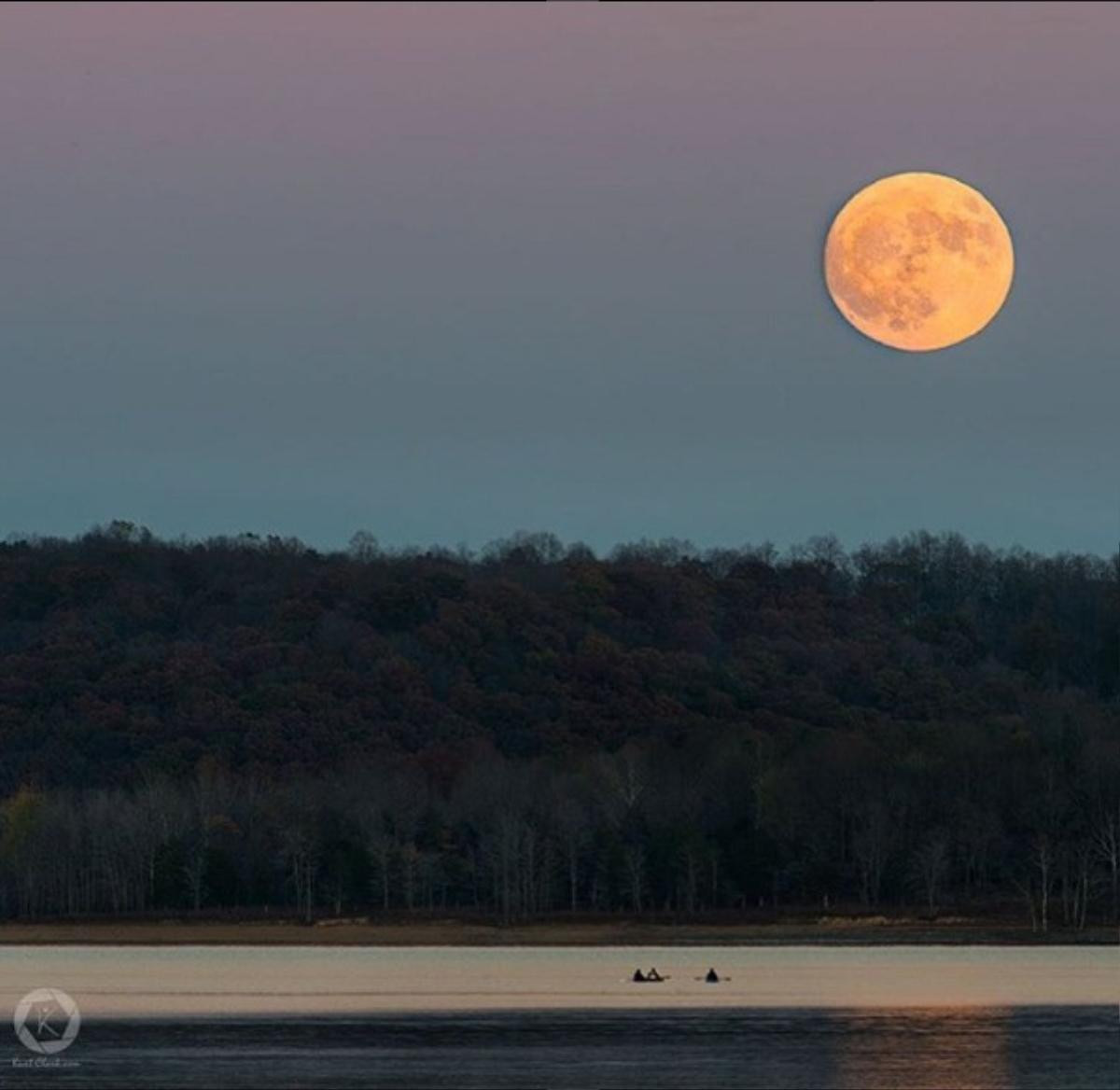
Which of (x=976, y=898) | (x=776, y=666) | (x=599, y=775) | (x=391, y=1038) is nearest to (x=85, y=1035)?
(x=391, y=1038)

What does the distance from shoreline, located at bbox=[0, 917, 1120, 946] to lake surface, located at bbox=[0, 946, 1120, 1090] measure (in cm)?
1617

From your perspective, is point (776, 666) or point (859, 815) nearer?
point (859, 815)

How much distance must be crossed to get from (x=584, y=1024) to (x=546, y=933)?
6238cm

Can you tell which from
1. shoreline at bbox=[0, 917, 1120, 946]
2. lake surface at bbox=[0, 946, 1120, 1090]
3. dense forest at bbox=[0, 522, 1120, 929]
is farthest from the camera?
dense forest at bbox=[0, 522, 1120, 929]

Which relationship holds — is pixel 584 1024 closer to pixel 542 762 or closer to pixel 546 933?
pixel 546 933

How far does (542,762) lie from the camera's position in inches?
6358

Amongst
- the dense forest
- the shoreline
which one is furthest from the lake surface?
the dense forest

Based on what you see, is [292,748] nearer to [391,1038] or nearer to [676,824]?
[676,824]

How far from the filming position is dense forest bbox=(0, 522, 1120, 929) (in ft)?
457

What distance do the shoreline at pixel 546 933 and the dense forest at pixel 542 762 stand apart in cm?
298

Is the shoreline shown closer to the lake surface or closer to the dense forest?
the dense forest

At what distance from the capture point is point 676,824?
143 metres

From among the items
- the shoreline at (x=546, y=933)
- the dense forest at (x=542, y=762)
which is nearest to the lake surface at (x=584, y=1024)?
the shoreline at (x=546, y=933)

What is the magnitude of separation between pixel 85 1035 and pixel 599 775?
85.8 m
